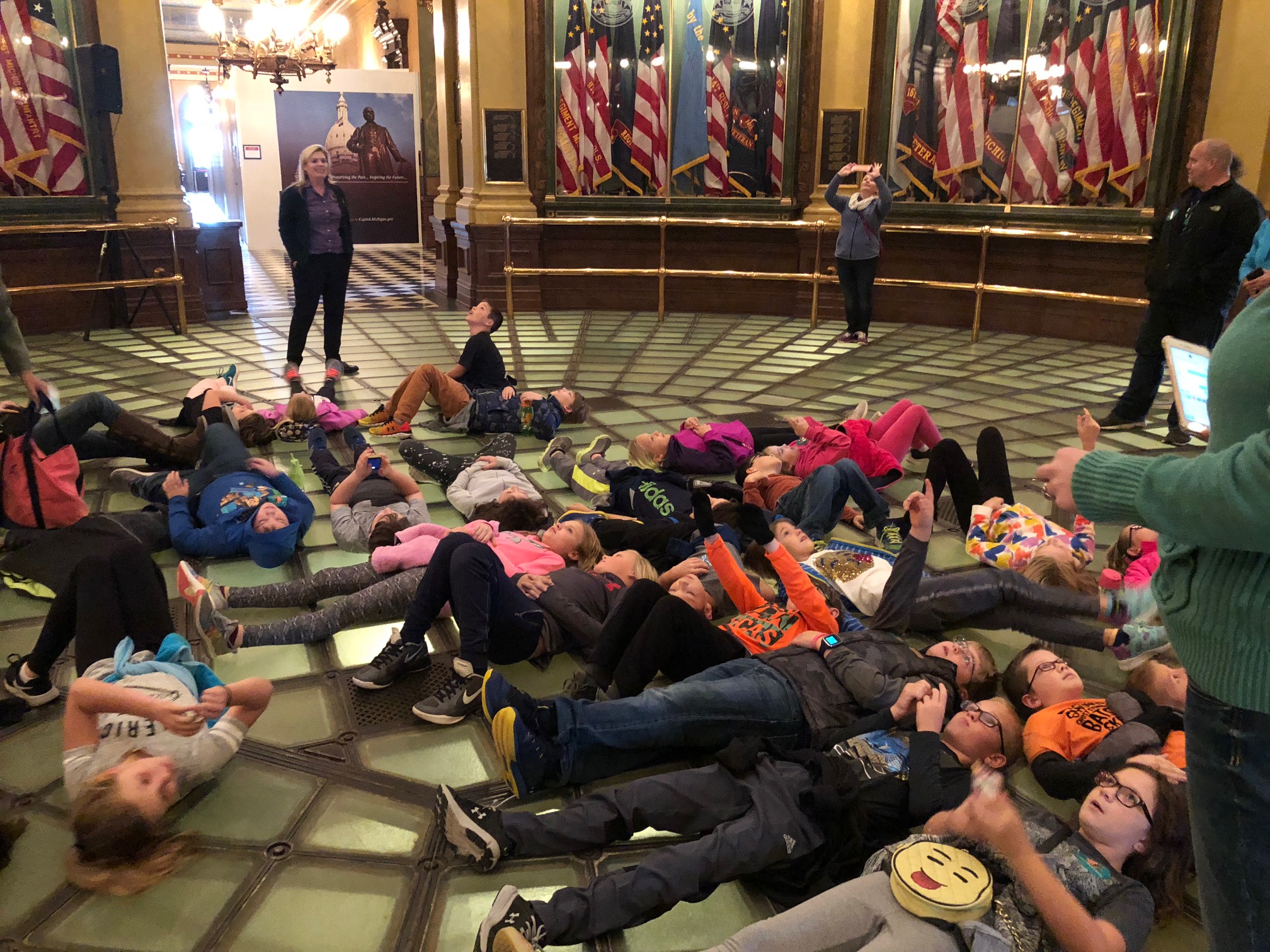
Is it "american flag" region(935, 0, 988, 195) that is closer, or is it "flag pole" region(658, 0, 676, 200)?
"american flag" region(935, 0, 988, 195)

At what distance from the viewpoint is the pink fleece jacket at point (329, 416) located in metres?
5.88

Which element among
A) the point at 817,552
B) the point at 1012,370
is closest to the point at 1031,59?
the point at 1012,370

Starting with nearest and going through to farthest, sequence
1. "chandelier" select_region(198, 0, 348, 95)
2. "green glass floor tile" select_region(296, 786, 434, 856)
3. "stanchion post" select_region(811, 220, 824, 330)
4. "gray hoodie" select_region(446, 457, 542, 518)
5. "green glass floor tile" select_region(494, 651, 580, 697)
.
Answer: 1. "green glass floor tile" select_region(296, 786, 434, 856)
2. "green glass floor tile" select_region(494, 651, 580, 697)
3. "gray hoodie" select_region(446, 457, 542, 518)
4. "stanchion post" select_region(811, 220, 824, 330)
5. "chandelier" select_region(198, 0, 348, 95)

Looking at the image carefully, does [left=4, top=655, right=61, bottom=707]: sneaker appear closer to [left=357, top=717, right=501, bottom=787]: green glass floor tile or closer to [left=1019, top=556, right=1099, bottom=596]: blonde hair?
[left=357, top=717, right=501, bottom=787]: green glass floor tile

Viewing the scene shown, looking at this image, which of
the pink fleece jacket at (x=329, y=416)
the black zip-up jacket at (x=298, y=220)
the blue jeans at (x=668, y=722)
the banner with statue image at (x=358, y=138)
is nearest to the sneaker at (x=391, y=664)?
the blue jeans at (x=668, y=722)

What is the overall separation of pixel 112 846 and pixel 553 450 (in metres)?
3.28

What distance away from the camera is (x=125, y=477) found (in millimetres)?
4832

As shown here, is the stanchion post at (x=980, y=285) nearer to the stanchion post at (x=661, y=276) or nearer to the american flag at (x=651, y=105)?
the stanchion post at (x=661, y=276)

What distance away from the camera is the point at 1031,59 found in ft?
30.7

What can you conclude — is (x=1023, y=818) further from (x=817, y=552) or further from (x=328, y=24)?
(x=328, y=24)

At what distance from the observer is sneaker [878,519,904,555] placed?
4.20 meters

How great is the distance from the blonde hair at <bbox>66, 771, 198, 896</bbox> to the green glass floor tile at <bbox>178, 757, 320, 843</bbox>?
23 cm

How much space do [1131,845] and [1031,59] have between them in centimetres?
913

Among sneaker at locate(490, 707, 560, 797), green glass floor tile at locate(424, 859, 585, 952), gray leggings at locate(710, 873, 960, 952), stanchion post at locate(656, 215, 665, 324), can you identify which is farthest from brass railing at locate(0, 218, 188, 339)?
gray leggings at locate(710, 873, 960, 952)
